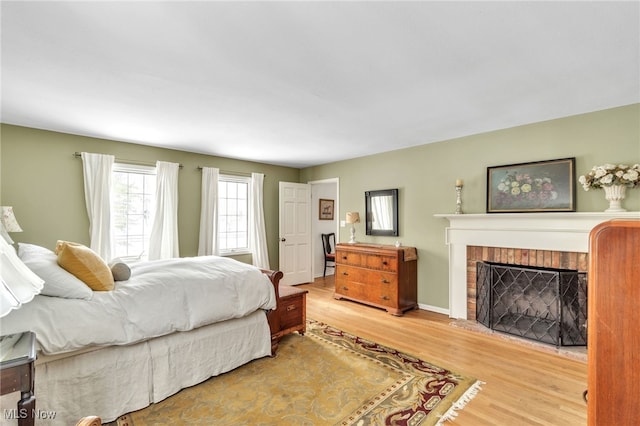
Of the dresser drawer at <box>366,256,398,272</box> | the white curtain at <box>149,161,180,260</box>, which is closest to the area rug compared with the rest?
the dresser drawer at <box>366,256,398,272</box>

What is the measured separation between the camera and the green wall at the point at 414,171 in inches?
126

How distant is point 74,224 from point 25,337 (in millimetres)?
2848

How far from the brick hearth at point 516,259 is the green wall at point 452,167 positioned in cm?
36

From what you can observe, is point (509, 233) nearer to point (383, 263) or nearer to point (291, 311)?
point (383, 263)

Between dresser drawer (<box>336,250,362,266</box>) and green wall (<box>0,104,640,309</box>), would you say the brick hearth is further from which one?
dresser drawer (<box>336,250,362,266</box>)

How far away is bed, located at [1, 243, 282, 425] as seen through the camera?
190 cm

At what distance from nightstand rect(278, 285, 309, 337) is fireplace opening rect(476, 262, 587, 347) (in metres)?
2.20

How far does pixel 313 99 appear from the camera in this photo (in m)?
2.87

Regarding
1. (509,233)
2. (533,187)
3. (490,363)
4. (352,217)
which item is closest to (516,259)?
(509,233)

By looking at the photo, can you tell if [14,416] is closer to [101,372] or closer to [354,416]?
[101,372]

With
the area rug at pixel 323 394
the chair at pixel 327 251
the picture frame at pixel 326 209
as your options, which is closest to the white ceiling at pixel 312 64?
the area rug at pixel 323 394

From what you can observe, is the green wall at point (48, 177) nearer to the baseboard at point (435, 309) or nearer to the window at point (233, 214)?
the window at point (233, 214)

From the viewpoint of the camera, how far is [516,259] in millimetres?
3645

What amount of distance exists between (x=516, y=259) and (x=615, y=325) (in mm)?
3275
